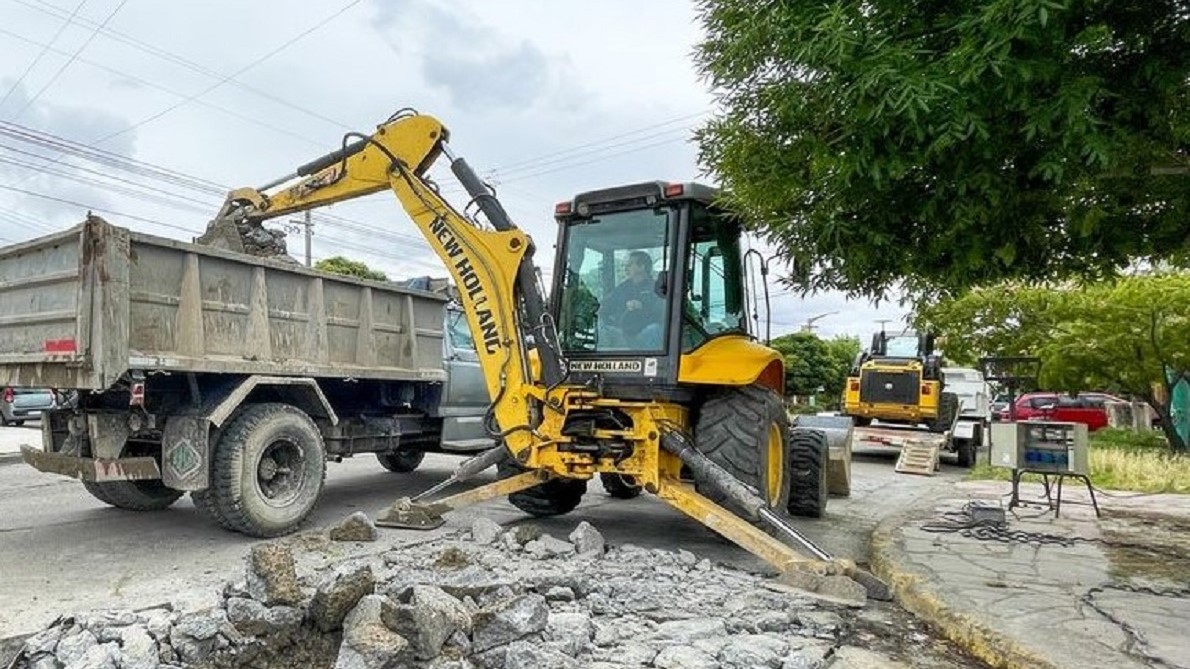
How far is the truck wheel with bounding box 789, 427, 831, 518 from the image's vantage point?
7254 millimetres

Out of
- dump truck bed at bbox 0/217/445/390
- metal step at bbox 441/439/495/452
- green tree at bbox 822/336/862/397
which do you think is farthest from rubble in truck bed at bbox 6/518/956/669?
green tree at bbox 822/336/862/397

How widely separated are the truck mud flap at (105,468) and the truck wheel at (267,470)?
427 millimetres

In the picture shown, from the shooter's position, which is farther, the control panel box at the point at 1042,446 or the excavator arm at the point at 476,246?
the control panel box at the point at 1042,446

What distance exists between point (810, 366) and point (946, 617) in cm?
3120

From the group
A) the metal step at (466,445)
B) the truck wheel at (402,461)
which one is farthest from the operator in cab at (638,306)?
the truck wheel at (402,461)

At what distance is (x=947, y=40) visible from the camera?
121 inches

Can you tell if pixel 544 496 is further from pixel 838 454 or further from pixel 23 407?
pixel 23 407

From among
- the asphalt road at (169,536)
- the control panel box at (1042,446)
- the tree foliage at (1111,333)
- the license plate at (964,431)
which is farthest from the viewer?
the license plate at (964,431)

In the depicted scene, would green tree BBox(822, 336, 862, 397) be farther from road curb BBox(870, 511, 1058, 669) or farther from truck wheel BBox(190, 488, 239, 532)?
truck wheel BBox(190, 488, 239, 532)

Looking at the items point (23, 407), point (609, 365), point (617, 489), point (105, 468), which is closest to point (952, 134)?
point (609, 365)

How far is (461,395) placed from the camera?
8336 millimetres

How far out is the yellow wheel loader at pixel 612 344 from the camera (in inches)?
224

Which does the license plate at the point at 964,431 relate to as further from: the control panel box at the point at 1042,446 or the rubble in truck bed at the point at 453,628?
the rubble in truck bed at the point at 453,628

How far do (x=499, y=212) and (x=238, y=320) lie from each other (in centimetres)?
214
